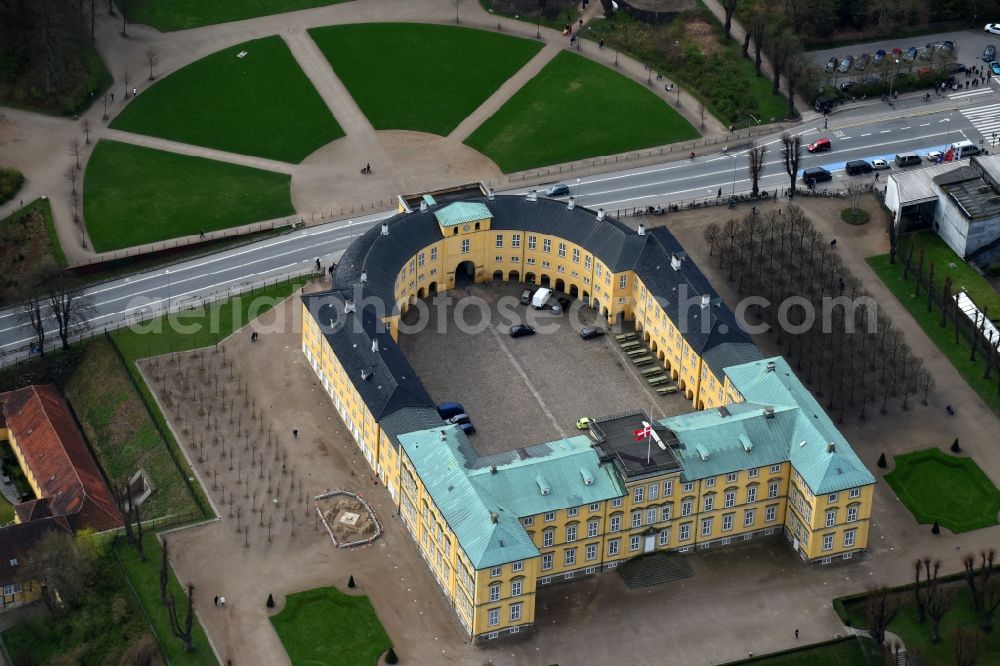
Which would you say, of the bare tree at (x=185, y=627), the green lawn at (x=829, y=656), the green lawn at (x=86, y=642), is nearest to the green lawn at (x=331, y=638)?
the bare tree at (x=185, y=627)

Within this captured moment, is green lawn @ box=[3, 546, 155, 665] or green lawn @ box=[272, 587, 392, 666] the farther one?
green lawn @ box=[3, 546, 155, 665]

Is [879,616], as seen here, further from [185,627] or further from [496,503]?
[185,627]

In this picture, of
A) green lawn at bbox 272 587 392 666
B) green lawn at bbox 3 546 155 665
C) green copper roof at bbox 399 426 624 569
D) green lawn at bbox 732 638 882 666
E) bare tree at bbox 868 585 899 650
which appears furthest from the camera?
green lawn at bbox 3 546 155 665

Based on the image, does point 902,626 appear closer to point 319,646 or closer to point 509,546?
point 509,546

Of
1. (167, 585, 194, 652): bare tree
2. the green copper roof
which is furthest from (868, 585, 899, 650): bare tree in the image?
(167, 585, 194, 652): bare tree

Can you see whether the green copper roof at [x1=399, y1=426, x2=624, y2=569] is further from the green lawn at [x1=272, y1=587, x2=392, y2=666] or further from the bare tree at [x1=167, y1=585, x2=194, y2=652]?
the bare tree at [x1=167, y1=585, x2=194, y2=652]

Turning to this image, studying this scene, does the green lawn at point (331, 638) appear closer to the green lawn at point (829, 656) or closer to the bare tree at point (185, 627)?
the bare tree at point (185, 627)

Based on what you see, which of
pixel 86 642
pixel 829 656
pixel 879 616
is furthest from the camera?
pixel 86 642

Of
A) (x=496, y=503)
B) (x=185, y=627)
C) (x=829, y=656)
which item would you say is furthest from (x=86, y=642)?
(x=829, y=656)

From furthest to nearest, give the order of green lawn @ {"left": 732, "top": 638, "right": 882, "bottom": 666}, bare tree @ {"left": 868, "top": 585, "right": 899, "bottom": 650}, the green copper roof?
1. green lawn @ {"left": 732, "top": 638, "right": 882, "bottom": 666}
2. bare tree @ {"left": 868, "top": 585, "right": 899, "bottom": 650}
3. the green copper roof
